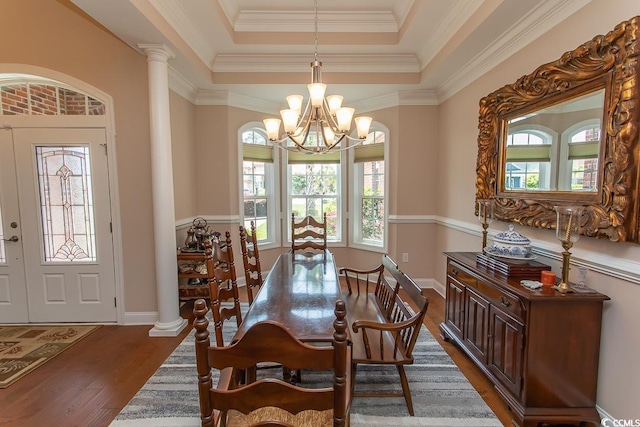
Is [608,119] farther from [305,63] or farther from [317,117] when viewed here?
[305,63]

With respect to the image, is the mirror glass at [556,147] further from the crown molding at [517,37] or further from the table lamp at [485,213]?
the crown molding at [517,37]

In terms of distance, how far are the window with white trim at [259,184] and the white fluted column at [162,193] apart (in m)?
1.43

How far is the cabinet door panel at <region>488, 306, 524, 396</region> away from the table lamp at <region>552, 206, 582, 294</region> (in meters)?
0.34

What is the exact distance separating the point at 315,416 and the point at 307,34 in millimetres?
3537

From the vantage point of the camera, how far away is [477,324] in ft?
7.61

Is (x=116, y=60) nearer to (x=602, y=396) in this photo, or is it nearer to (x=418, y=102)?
(x=418, y=102)

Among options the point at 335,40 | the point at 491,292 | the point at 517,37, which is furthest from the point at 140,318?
the point at 517,37

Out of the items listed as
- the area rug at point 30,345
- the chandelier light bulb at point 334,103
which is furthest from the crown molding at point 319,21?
the area rug at point 30,345

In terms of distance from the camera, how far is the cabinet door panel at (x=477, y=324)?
2.21 meters

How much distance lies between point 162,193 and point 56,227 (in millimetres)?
1248

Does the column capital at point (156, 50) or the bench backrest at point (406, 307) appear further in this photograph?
the column capital at point (156, 50)

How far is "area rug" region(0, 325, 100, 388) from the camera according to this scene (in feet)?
8.02

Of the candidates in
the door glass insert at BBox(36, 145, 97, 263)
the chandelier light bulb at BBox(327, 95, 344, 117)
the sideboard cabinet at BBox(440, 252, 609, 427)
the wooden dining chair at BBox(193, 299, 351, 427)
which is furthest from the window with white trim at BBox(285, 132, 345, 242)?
the wooden dining chair at BBox(193, 299, 351, 427)

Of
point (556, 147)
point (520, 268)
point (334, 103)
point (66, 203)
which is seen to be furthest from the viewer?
point (66, 203)
